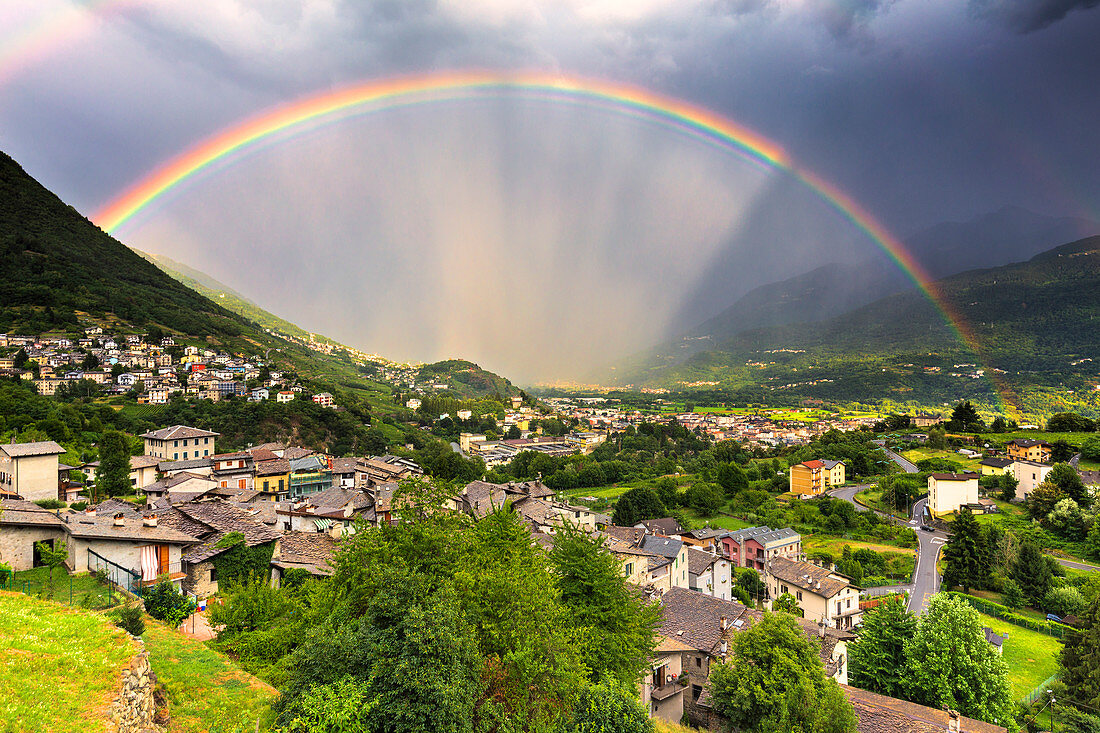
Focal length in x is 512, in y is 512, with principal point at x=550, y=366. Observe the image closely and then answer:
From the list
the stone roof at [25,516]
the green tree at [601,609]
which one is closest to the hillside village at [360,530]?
the stone roof at [25,516]

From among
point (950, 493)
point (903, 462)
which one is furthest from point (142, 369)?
point (903, 462)

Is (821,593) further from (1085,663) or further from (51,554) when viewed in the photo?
(51,554)

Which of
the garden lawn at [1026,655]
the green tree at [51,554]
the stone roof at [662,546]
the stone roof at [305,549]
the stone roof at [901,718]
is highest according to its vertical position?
the green tree at [51,554]

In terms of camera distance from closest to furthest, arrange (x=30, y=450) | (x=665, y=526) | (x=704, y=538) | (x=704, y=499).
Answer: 1. (x=30, y=450)
2. (x=704, y=538)
3. (x=665, y=526)
4. (x=704, y=499)

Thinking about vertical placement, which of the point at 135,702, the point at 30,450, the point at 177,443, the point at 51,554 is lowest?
the point at 177,443

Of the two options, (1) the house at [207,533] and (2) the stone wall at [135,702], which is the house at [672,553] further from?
(2) the stone wall at [135,702]
